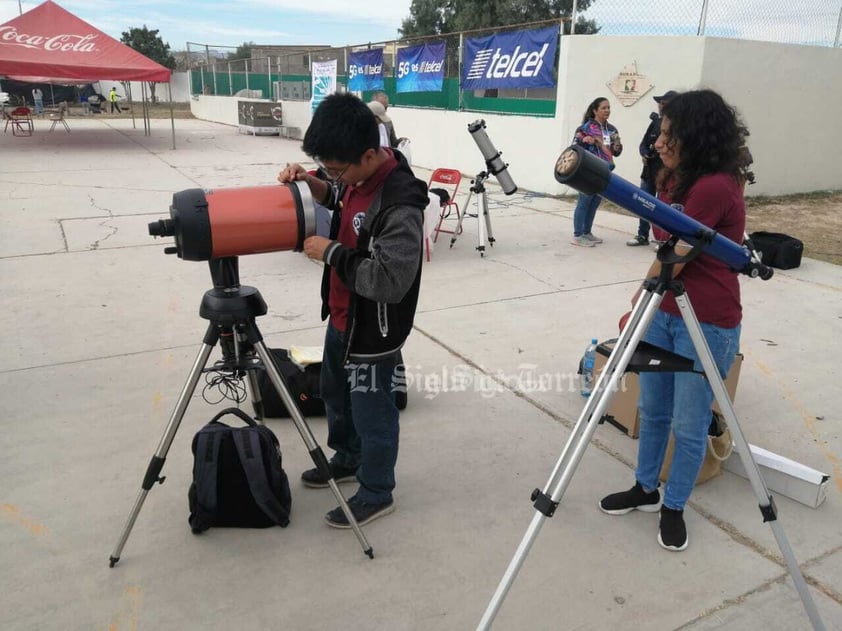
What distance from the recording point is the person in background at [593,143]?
21.5ft

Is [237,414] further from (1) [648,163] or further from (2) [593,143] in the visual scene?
(1) [648,163]

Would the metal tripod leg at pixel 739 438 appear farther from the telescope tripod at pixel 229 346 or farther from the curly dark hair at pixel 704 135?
the telescope tripod at pixel 229 346

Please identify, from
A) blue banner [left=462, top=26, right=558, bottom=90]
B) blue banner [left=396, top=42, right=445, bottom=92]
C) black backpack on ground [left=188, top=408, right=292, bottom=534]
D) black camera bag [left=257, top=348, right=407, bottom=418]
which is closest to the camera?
black backpack on ground [left=188, top=408, right=292, bottom=534]

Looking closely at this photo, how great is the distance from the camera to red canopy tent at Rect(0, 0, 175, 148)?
1483 centimetres

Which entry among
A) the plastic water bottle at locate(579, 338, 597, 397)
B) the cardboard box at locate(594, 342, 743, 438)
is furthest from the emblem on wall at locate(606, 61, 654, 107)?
the cardboard box at locate(594, 342, 743, 438)

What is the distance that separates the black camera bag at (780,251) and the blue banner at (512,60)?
4.70 meters

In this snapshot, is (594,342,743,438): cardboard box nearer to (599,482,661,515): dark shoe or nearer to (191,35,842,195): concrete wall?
(599,482,661,515): dark shoe

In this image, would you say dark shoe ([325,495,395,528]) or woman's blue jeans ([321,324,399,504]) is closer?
woman's blue jeans ([321,324,399,504])

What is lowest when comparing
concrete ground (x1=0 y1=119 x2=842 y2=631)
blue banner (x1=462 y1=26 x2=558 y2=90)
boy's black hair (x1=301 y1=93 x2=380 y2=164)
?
concrete ground (x1=0 y1=119 x2=842 y2=631)

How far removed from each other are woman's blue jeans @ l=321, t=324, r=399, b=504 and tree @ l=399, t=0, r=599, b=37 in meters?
20.4

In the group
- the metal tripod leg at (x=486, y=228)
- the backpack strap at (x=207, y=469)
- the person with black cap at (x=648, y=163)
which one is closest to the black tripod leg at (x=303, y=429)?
the backpack strap at (x=207, y=469)

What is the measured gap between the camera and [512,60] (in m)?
10.5

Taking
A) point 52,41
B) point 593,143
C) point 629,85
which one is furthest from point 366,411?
point 52,41

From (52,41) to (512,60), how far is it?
11.9 metres
